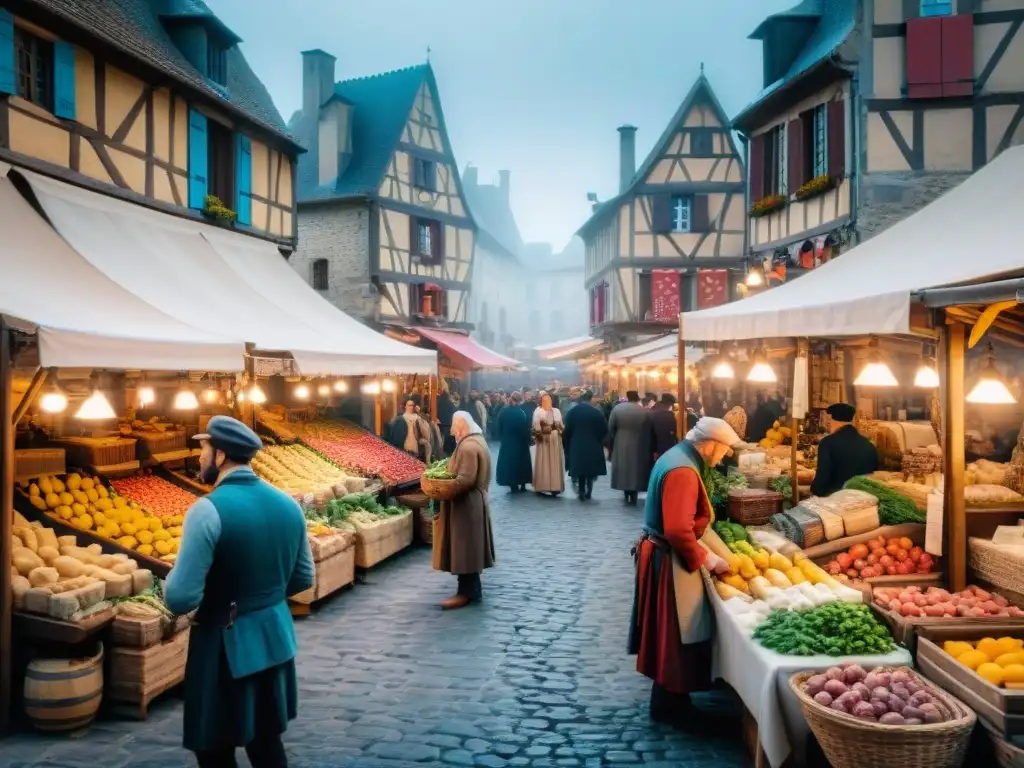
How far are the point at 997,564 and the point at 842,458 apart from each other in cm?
244

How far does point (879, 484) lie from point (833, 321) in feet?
6.72

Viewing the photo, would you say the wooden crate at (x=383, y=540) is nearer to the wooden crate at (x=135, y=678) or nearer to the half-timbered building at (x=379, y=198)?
the wooden crate at (x=135, y=678)

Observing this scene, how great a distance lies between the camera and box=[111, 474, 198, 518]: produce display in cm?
769

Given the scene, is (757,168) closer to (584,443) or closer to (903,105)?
(903,105)

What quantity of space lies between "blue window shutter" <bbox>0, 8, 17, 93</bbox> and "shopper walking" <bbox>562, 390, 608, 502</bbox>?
9.24 metres

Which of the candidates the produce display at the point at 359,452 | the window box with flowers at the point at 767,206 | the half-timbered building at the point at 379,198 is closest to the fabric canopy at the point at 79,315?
the produce display at the point at 359,452

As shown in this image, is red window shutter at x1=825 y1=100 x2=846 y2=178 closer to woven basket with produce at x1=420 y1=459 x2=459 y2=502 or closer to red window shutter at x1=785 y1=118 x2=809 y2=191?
red window shutter at x1=785 y1=118 x2=809 y2=191

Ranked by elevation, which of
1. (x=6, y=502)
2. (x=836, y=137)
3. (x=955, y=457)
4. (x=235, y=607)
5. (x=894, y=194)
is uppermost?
(x=836, y=137)

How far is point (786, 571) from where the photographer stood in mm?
5723

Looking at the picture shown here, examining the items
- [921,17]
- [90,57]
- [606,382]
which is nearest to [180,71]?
[90,57]

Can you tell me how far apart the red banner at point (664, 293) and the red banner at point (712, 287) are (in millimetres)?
2523

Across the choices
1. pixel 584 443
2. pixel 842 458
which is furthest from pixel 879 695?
pixel 584 443

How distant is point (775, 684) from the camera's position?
4.22 m

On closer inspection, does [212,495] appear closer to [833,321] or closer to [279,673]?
[279,673]
